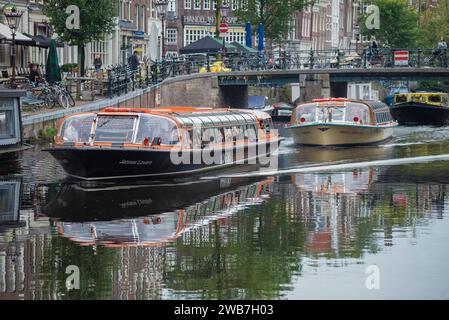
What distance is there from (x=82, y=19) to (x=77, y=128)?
831 inches

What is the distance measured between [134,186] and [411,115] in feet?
126

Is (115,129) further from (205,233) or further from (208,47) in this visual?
(208,47)

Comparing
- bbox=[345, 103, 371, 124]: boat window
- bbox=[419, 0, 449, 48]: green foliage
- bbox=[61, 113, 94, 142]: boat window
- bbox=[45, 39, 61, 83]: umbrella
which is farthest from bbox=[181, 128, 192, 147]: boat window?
bbox=[419, 0, 449, 48]: green foliage

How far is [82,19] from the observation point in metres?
49.6

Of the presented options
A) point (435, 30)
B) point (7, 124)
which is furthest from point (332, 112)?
point (435, 30)

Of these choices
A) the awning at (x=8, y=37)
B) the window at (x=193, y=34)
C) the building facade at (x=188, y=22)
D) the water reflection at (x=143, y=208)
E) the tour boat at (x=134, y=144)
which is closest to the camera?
the water reflection at (x=143, y=208)

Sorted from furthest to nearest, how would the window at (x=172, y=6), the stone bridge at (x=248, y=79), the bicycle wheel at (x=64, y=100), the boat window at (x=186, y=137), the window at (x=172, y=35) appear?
1. the window at (x=172, y=35)
2. the window at (x=172, y=6)
3. the stone bridge at (x=248, y=79)
4. the bicycle wheel at (x=64, y=100)
5. the boat window at (x=186, y=137)

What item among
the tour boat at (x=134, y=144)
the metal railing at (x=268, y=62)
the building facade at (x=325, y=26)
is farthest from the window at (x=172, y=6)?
the tour boat at (x=134, y=144)

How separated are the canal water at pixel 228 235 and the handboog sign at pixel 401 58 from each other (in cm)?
2820

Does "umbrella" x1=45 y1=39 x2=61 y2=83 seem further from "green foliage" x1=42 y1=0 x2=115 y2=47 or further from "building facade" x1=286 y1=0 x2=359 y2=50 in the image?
"building facade" x1=286 y1=0 x2=359 y2=50

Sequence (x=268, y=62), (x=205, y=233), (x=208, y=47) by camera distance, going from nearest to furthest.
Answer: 1. (x=205, y=233)
2. (x=268, y=62)
3. (x=208, y=47)

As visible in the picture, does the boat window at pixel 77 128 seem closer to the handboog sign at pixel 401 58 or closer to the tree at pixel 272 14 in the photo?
the handboog sign at pixel 401 58

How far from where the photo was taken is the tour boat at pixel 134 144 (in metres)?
28.1
